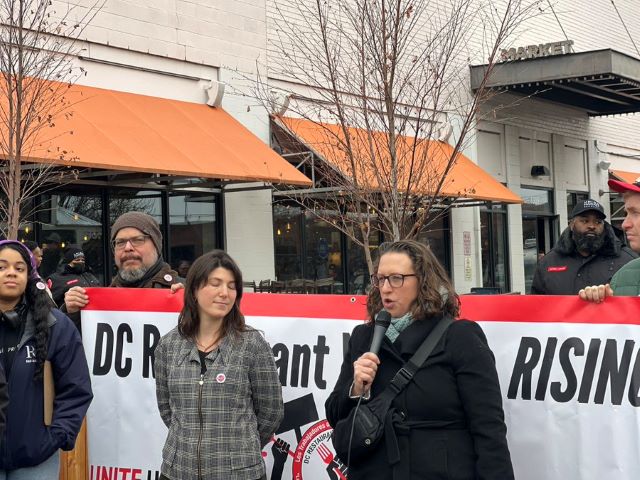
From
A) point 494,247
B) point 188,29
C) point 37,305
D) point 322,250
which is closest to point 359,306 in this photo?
point 37,305

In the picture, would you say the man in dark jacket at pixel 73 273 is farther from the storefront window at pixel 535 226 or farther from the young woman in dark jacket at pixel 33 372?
the storefront window at pixel 535 226

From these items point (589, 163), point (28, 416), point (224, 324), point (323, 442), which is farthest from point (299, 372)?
point (589, 163)

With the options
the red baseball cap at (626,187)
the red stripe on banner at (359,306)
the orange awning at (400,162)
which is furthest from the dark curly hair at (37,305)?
the orange awning at (400,162)

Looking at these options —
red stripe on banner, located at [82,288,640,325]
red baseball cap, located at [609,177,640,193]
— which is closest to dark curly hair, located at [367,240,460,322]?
red stripe on banner, located at [82,288,640,325]

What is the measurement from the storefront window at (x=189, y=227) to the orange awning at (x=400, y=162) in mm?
1786

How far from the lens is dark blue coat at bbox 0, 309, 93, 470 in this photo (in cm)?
418

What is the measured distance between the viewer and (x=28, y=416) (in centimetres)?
422

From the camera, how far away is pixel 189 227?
14516 millimetres

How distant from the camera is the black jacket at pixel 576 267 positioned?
6.43 metres

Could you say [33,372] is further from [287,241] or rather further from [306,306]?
Answer: [287,241]

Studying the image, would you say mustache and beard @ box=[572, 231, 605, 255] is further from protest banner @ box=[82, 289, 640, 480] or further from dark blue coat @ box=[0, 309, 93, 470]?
dark blue coat @ box=[0, 309, 93, 470]

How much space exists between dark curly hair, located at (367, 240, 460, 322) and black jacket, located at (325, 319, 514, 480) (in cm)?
9

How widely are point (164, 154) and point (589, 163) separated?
1572 cm

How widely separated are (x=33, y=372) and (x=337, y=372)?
1.50m
